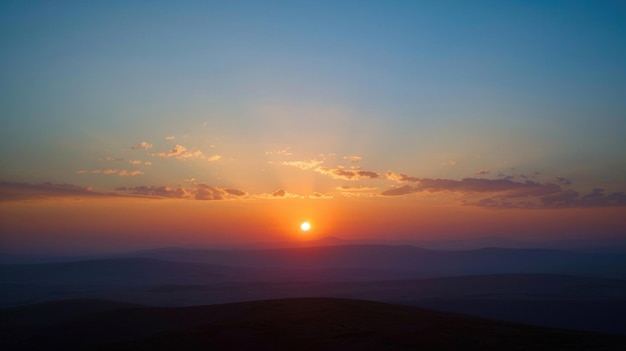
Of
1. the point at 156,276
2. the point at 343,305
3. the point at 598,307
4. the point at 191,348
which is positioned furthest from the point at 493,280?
the point at 156,276

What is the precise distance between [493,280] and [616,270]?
95178mm

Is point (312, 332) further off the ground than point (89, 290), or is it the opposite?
point (312, 332)

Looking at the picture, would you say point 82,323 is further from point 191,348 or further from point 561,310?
point 561,310

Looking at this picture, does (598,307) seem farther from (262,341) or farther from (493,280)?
(262,341)

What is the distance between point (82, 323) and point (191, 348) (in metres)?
24.1

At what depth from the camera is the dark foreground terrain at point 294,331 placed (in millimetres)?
33375

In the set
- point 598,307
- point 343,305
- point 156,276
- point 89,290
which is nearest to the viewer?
point 343,305

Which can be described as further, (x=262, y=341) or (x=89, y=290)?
(x=89, y=290)

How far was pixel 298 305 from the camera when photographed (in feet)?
174

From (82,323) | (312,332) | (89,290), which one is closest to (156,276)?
(89,290)

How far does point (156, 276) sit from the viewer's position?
18925 centimetres

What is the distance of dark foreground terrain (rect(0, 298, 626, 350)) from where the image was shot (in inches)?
1314

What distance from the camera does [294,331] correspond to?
128 ft

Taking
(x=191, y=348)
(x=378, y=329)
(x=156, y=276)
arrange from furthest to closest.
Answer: (x=156, y=276)
(x=378, y=329)
(x=191, y=348)
